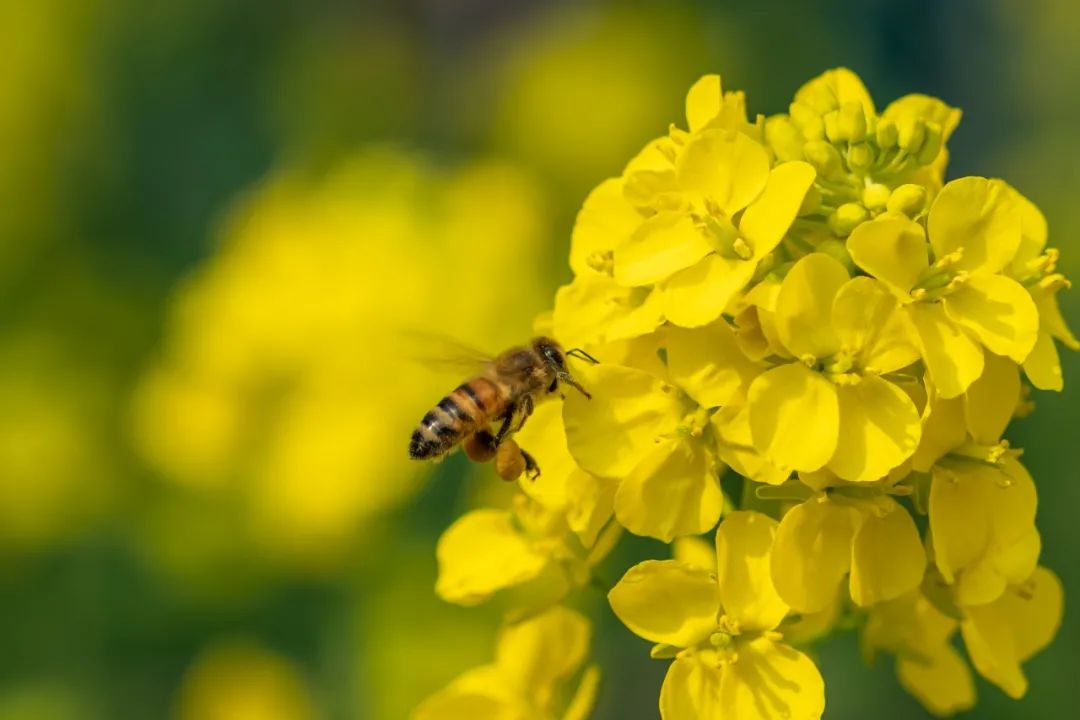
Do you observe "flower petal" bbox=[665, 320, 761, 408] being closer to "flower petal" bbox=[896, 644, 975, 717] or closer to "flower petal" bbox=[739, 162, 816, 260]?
"flower petal" bbox=[739, 162, 816, 260]

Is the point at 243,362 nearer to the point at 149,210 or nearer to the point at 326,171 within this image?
the point at 326,171

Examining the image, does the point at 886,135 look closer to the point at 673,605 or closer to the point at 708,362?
the point at 708,362

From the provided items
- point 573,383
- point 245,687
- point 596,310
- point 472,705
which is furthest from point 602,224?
point 245,687

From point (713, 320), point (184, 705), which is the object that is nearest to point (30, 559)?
point (184, 705)

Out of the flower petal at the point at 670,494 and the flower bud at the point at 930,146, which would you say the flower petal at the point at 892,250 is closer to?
the flower bud at the point at 930,146

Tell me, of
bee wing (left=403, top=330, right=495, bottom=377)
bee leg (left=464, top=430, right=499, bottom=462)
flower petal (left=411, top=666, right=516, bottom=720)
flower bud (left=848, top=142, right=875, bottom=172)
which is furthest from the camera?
bee wing (left=403, top=330, right=495, bottom=377)

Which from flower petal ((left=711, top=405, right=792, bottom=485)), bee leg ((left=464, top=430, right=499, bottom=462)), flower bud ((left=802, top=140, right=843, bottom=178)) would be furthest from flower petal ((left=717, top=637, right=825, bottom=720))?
flower bud ((left=802, top=140, right=843, bottom=178))
